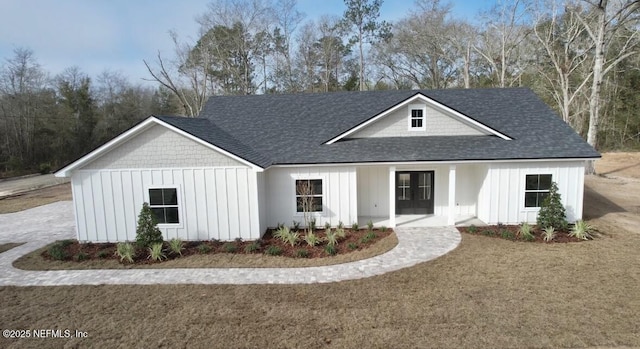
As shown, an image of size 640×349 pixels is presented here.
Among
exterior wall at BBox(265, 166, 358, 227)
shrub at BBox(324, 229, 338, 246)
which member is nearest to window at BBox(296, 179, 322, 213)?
exterior wall at BBox(265, 166, 358, 227)

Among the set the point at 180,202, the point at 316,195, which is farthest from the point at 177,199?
the point at 316,195

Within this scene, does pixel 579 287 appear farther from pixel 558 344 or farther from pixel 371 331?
pixel 371 331

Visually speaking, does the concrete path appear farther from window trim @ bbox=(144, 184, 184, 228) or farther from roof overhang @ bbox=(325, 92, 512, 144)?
roof overhang @ bbox=(325, 92, 512, 144)

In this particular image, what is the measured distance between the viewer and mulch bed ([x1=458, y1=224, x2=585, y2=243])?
443 inches

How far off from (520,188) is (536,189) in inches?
24.1

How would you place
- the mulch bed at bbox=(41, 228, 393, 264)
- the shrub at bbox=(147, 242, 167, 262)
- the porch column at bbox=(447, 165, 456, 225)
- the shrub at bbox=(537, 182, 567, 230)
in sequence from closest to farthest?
the shrub at bbox=(147, 242, 167, 262) → the mulch bed at bbox=(41, 228, 393, 264) → the shrub at bbox=(537, 182, 567, 230) → the porch column at bbox=(447, 165, 456, 225)

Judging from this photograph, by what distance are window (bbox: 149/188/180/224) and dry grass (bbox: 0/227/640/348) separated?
140 inches

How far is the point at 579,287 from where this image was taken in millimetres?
7758

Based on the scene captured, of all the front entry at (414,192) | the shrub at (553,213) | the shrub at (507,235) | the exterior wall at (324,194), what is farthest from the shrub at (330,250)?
the shrub at (553,213)

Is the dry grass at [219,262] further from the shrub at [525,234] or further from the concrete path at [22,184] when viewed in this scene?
the concrete path at [22,184]

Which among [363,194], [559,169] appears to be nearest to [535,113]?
[559,169]

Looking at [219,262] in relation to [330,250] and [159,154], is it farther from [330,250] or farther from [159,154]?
[159,154]

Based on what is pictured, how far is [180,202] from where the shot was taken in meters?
11.6

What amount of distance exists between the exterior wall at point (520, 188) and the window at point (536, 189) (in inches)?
6.7
